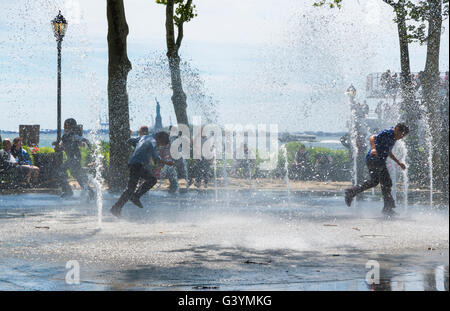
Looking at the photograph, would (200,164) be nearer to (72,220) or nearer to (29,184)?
(29,184)

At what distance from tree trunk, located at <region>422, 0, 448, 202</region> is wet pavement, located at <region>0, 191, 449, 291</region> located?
559 centimetres

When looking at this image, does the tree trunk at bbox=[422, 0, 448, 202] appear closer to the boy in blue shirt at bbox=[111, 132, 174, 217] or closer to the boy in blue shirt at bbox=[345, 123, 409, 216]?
the boy in blue shirt at bbox=[345, 123, 409, 216]

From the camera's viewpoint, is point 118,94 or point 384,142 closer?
point 384,142

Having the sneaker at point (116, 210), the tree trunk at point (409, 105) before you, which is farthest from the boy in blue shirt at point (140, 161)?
the tree trunk at point (409, 105)

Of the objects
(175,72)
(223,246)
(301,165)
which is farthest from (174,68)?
(223,246)

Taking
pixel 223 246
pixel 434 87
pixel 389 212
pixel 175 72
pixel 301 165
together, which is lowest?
pixel 223 246

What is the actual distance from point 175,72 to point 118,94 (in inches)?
204

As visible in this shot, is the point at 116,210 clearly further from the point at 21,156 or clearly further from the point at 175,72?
the point at 175,72

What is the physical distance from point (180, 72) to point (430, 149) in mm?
8042

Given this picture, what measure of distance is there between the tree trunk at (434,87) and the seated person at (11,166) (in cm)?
1097

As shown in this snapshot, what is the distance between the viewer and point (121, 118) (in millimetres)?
20141

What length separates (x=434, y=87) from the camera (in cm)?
2233
